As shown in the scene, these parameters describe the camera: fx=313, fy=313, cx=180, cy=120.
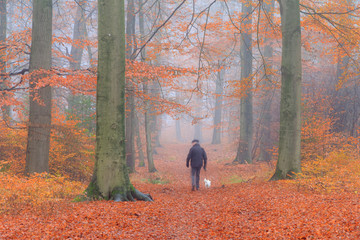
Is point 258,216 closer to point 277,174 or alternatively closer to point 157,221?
point 157,221

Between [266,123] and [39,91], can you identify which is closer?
[39,91]

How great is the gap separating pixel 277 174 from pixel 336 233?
5.12 m

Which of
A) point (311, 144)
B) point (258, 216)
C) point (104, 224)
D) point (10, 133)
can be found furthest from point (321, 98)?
point (10, 133)

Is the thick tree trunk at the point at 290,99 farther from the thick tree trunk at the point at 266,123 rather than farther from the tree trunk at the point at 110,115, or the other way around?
the thick tree trunk at the point at 266,123

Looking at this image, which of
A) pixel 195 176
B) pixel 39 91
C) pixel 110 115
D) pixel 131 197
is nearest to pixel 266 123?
pixel 195 176

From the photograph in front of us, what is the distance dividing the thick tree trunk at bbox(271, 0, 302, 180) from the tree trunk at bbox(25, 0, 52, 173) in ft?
23.0

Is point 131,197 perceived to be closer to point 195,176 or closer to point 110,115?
point 110,115

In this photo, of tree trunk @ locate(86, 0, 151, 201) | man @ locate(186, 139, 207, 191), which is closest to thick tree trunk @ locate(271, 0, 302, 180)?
man @ locate(186, 139, 207, 191)

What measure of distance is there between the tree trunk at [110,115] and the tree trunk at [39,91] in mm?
3163

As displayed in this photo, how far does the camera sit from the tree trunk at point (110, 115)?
682 centimetres

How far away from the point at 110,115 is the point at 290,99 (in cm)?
524

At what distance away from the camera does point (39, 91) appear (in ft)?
30.7

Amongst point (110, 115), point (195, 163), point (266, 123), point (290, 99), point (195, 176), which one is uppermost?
point (290, 99)

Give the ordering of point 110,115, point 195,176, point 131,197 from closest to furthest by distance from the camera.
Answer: point 110,115
point 131,197
point 195,176
